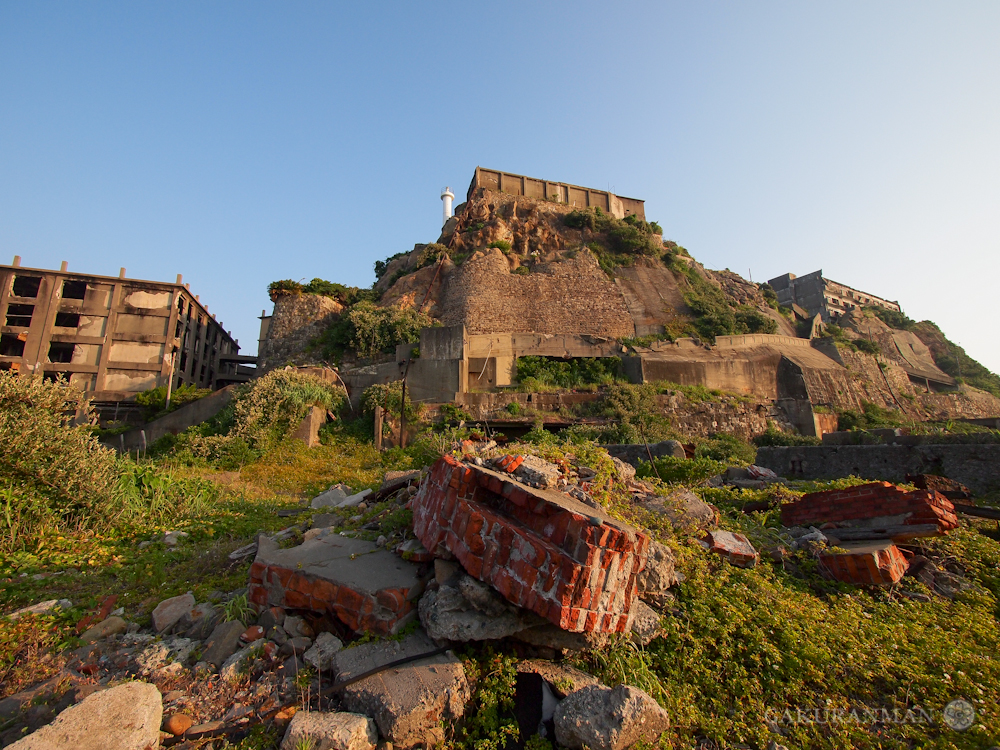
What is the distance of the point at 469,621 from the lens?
8.58 ft

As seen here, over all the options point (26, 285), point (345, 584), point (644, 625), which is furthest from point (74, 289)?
point (644, 625)

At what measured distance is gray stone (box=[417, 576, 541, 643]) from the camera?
8.47ft

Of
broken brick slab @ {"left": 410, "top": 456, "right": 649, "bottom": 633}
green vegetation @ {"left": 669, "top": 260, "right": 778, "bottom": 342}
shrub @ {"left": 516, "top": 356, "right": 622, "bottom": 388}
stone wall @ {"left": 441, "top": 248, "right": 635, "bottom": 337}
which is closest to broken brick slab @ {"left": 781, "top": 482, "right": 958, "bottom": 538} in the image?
broken brick slab @ {"left": 410, "top": 456, "right": 649, "bottom": 633}

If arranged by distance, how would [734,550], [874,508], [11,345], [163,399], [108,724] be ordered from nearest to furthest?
1. [108,724]
2. [734,550]
3. [874,508]
4. [163,399]
5. [11,345]

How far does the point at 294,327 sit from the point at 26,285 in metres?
17.4

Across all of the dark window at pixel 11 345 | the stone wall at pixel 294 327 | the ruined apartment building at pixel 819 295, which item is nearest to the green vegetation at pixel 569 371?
the stone wall at pixel 294 327

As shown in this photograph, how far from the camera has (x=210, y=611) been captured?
314 cm

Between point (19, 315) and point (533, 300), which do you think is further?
point (19, 315)

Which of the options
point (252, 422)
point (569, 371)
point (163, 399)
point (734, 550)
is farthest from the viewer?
point (163, 399)

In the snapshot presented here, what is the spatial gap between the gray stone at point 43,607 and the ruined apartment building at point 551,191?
29992 millimetres

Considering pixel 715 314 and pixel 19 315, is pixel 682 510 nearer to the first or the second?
pixel 715 314

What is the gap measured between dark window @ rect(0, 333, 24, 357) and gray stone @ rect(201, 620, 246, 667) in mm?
32817

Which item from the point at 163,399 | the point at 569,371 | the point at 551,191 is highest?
the point at 551,191

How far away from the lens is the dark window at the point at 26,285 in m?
26.2
